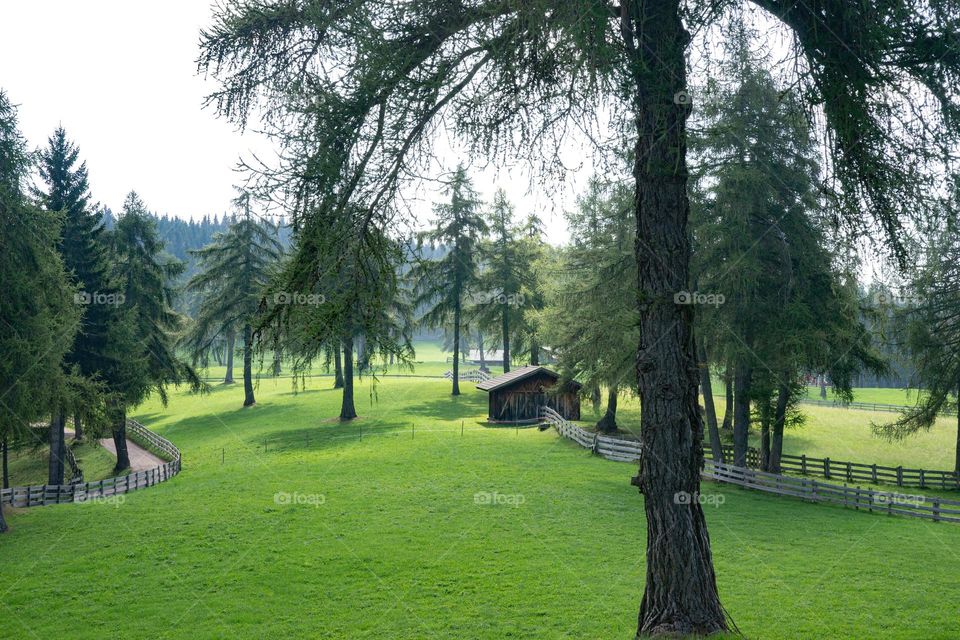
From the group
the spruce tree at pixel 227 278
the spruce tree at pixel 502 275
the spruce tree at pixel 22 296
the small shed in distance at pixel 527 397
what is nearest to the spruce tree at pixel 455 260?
the spruce tree at pixel 502 275

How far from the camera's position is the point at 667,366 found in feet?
24.0

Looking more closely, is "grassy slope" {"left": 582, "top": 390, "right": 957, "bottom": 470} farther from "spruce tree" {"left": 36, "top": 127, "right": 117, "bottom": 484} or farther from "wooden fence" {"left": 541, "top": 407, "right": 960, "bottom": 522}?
"spruce tree" {"left": 36, "top": 127, "right": 117, "bottom": 484}

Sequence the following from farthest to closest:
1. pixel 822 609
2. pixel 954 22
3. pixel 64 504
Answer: pixel 64 504, pixel 822 609, pixel 954 22

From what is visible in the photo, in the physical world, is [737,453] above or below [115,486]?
above

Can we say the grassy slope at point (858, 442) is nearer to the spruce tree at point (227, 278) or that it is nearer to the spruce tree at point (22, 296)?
the spruce tree at point (22, 296)

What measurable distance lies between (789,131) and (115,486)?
27.4 meters

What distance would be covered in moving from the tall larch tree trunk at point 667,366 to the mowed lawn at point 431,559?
12.9ft

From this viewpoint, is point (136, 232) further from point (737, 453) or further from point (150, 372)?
point (737, 453)

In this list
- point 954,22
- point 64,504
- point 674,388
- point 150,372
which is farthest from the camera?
point 150,372

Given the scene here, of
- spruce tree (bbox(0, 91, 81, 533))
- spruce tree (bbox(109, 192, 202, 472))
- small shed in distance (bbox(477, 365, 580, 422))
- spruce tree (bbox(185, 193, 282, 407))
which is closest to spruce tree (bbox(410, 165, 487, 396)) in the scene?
small shed in distance (bbox(477, 365, 580, 422))

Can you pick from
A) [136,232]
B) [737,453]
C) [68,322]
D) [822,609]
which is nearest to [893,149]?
[822,609]

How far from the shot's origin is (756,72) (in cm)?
2030

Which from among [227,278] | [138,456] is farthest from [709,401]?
[227,278]

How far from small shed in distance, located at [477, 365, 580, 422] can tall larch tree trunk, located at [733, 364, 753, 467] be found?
1656 cm
